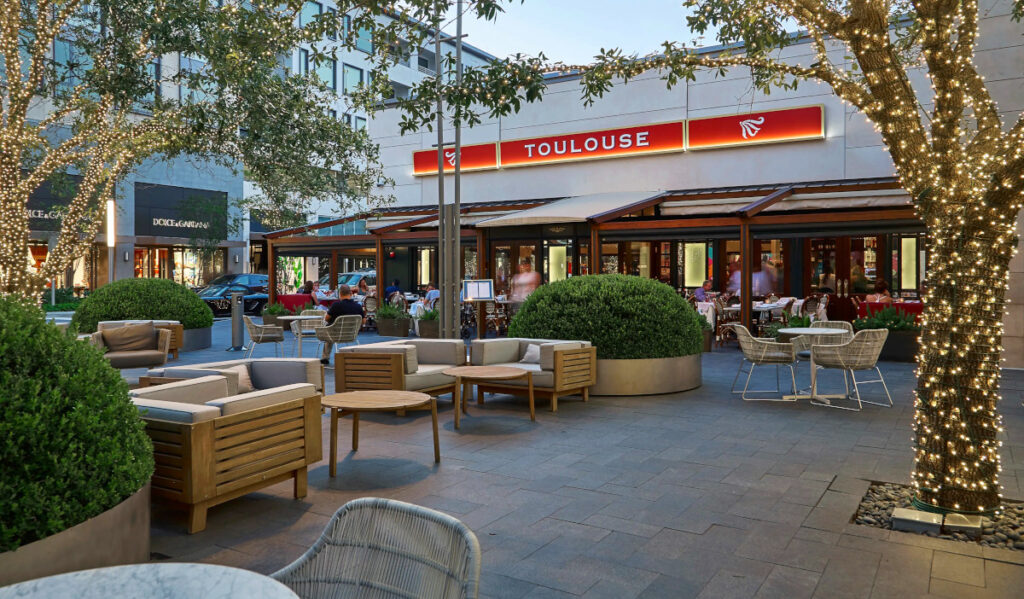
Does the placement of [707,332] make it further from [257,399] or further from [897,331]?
[257,399]

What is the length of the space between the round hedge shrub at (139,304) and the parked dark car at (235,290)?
32.4 feet

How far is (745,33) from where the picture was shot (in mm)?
6375

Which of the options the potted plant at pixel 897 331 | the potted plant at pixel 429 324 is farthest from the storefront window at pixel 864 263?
the potted plant at pixel 429 324

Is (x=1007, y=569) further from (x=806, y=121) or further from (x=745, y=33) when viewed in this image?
(x=806, y=121)

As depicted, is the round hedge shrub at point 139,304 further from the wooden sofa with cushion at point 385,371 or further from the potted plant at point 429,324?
the wooden sofa with cushion at point 385,371

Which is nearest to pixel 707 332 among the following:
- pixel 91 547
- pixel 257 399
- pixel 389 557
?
pixel 257 399

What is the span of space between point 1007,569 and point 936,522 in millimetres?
534

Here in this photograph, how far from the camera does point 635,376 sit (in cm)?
838

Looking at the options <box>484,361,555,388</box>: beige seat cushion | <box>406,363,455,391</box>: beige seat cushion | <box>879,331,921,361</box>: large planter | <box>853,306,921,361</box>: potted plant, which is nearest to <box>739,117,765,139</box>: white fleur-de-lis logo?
<box>853,306,921,361</box>: potted plant

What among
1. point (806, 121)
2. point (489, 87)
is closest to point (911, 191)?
point (489, 87)

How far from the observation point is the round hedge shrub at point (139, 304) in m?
12.2

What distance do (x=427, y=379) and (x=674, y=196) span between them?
10.2 metres

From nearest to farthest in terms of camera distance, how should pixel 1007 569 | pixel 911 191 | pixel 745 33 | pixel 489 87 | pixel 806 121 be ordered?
pixel 1007 569 < pixel 911 191 < pixel 489 87 < pixel 745 33 < pixel 806 121

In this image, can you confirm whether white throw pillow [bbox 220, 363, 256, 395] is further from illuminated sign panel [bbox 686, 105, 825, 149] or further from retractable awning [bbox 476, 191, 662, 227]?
illuminated sign panel [bbox 686, 105, 825, 149]
